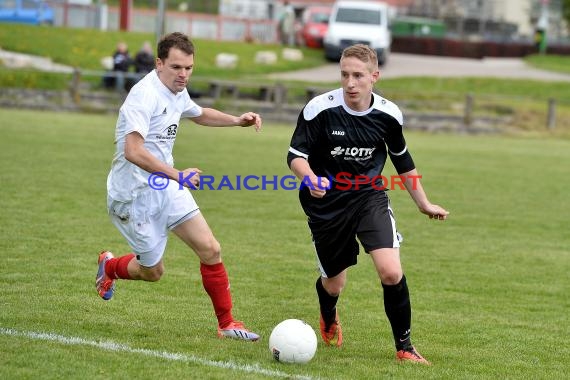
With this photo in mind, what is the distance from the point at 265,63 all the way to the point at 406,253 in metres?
27.2

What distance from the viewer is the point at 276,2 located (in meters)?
51.7

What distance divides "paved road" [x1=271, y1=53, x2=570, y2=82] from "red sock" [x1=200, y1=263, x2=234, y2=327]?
27.7 meters

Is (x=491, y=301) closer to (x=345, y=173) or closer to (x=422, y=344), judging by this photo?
(x=422, y=344)

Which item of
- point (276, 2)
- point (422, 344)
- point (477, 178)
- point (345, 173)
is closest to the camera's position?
point (345, 173)

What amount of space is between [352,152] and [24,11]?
36.5m

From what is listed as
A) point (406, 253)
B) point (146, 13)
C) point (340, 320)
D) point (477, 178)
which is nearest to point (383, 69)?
point (146, 13)

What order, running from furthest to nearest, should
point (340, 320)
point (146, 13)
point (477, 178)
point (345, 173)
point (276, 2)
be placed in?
point (276, 2) < point (146, 13) < point (477, 178) < point (340, 320) < point (345, 173)

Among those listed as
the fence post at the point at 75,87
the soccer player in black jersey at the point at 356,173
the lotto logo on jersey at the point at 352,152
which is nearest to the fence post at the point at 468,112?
the fence post at the point at 75,87

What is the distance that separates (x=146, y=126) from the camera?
6402mm

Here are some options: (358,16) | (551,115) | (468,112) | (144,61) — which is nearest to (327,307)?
(144,61)

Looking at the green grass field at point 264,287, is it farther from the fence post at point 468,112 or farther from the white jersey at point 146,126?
the fence post at point 468,112

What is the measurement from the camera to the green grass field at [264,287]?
6.12 m

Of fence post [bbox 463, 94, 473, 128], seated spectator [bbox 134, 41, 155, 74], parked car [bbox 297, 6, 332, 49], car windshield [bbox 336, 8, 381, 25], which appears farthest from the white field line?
parked car [bbox 297, 6, 332, 49]

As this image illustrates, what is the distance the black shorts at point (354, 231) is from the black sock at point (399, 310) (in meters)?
0.26
